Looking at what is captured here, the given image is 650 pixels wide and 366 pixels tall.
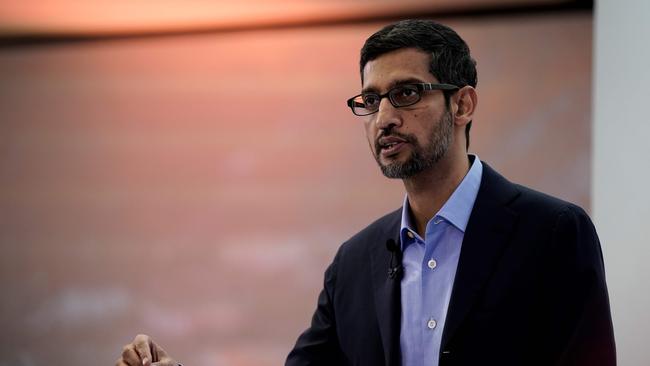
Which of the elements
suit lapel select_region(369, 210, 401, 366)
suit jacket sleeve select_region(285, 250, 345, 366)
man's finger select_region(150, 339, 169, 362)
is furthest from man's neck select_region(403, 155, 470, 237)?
man's finger select_region(150, 339, 169, 362)

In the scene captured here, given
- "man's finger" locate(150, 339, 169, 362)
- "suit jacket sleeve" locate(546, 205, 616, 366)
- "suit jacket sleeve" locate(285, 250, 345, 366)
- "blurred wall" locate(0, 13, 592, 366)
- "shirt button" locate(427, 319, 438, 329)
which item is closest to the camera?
"suit jacket sleeve" locate(546, 205, 616, 366)

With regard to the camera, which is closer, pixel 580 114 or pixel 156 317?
pixel 580 114

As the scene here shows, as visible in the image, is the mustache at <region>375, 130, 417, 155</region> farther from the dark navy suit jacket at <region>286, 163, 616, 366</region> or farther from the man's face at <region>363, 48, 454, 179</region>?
the dark navy suit jacket at <region>286, 163, 616, 366</region>

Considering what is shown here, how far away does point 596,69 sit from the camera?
2.82 meters

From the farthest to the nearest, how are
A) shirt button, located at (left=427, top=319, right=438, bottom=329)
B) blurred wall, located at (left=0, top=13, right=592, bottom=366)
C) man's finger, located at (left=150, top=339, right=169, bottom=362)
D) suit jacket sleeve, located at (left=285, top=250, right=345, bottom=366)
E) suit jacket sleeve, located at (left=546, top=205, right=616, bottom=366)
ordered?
1. blurred wall, located at (left=0, top=13, right=592, bottom=366)
2. suit jacket sleeve, located at (left=285, top=250, right=345, bottom=366)
3. man's finger, located at (left=150, top=339, right=169, bottom=362)
4. shirt button, located at (left=427, top=319, right=438, bottom=329)
5. suit jacket sleeve, located at (left=546, top=205, right=616, bottom=366)

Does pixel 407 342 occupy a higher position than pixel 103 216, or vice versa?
pixel 103 216

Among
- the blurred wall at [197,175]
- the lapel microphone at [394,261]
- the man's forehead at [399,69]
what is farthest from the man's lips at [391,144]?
the blurred wall at [197,175]

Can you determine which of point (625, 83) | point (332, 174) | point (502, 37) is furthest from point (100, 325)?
point (625, 83)

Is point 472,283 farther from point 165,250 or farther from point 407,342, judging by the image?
point 165,250

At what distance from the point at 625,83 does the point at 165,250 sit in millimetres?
1993

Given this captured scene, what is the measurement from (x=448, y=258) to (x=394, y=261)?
0.46ft

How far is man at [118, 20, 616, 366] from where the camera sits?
158cm

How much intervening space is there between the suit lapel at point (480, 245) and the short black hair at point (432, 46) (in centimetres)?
25

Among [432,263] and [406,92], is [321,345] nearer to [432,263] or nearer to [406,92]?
[432,263]
